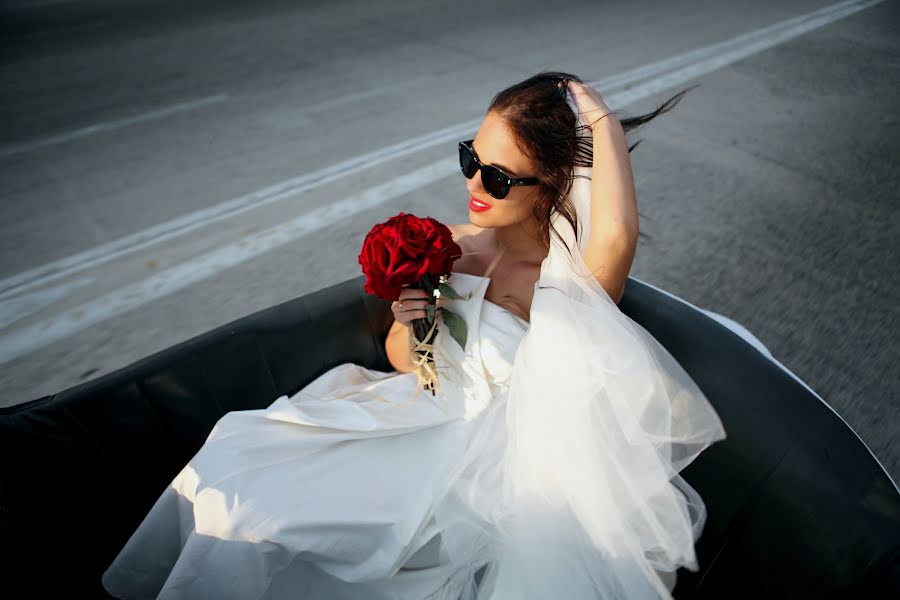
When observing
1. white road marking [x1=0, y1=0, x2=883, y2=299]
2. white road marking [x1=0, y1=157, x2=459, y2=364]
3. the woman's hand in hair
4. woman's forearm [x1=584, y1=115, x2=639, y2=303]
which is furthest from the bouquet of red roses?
white road marking [x1=0, y1=0, x2=883, y2=299]

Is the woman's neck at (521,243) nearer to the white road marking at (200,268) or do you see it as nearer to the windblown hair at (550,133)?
the windblown hair at (550,133)

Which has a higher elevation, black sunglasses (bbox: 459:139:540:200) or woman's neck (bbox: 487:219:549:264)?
black sunglasses (bbox: 459:139:540:200)

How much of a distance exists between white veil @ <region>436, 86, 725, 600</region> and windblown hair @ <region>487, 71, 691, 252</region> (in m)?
0.38

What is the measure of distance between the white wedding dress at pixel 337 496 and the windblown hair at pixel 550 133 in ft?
1.53

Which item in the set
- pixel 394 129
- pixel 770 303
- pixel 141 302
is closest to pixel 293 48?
pixel 394 129

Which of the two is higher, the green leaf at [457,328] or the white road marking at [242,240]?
the green leaf at [457,328]

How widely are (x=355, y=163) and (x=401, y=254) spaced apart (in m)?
3.76

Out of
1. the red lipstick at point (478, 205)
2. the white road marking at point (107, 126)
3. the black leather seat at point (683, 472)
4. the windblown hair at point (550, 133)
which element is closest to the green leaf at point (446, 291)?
the red lipstick at point (478, 205)

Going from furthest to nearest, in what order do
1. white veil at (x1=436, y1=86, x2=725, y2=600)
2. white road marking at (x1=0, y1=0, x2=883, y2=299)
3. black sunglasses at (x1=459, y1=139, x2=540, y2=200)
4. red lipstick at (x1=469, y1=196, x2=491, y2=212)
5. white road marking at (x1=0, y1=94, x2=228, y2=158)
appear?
white road marking at (x1=0, y1=94, x2=228, y2=158) < white road marking at (x1=0, y1=0, x2=883, y2=299) < red lipstick at (x1=469, y1=196, x2=491, y2=212) < black sunglasses at (x1=459, y1=139, x2=540, y2=200) < white veil at (x1=436, y1=86, x2=725, y2=600)

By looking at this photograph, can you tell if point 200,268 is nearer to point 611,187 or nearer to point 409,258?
point 409,258

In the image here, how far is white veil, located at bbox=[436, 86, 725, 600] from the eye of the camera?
1756 mm

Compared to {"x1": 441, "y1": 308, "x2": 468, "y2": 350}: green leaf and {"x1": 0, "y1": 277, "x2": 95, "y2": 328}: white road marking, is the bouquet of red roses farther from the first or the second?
{"x1": 0, "y1": 277, "x2": 95, "y2": 328}: white road marking

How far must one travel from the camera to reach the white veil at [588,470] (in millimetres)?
1756

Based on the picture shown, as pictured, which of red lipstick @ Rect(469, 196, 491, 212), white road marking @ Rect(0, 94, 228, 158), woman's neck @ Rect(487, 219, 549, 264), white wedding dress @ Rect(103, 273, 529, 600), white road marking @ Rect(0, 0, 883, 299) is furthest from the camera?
white road marking @ Rect(0, 94, 228, 158)
